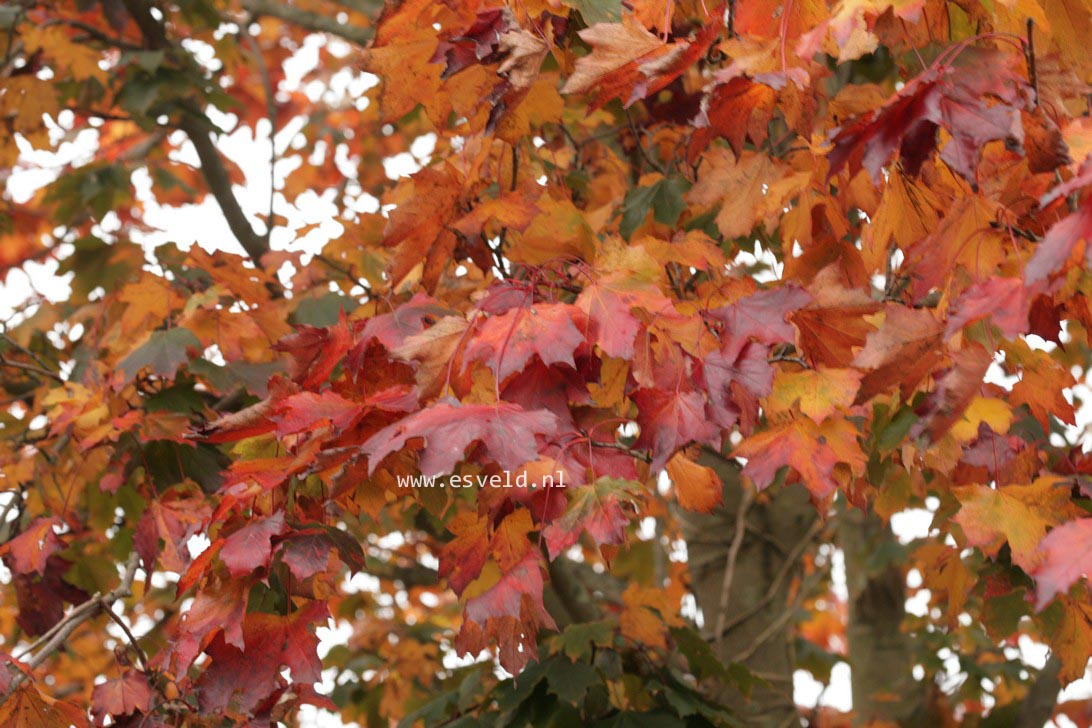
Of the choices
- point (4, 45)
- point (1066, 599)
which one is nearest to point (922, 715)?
point (1066, 599)

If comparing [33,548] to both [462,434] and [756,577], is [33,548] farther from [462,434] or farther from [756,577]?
[756,577]

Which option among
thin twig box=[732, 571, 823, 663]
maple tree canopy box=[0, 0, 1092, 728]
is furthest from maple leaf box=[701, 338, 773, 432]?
thin twig box=[732, 571, 823, 663]

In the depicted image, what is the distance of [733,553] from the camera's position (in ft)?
12.4

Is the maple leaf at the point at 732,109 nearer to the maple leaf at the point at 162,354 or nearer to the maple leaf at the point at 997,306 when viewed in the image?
the maple leaf at the point at 997,306

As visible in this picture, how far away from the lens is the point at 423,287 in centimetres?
224

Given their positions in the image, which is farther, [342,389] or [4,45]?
[4,45]

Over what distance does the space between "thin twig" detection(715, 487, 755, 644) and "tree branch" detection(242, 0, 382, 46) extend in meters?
2.03

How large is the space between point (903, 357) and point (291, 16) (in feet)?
11.3

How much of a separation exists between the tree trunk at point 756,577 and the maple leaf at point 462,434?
2.15 metres

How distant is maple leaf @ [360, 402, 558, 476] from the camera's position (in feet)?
4.73

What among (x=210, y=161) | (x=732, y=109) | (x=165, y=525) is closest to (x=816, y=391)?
(x=732, y=109)

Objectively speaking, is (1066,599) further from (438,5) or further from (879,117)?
(438,5)

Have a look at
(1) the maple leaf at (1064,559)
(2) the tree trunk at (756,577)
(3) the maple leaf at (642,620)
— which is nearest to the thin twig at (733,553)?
(2) the tree trunk at (756,577)

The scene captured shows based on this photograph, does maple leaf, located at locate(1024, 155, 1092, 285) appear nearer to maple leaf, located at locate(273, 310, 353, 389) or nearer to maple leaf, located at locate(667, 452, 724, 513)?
maple leaf, located at locate(667, 452, 724, 513)
